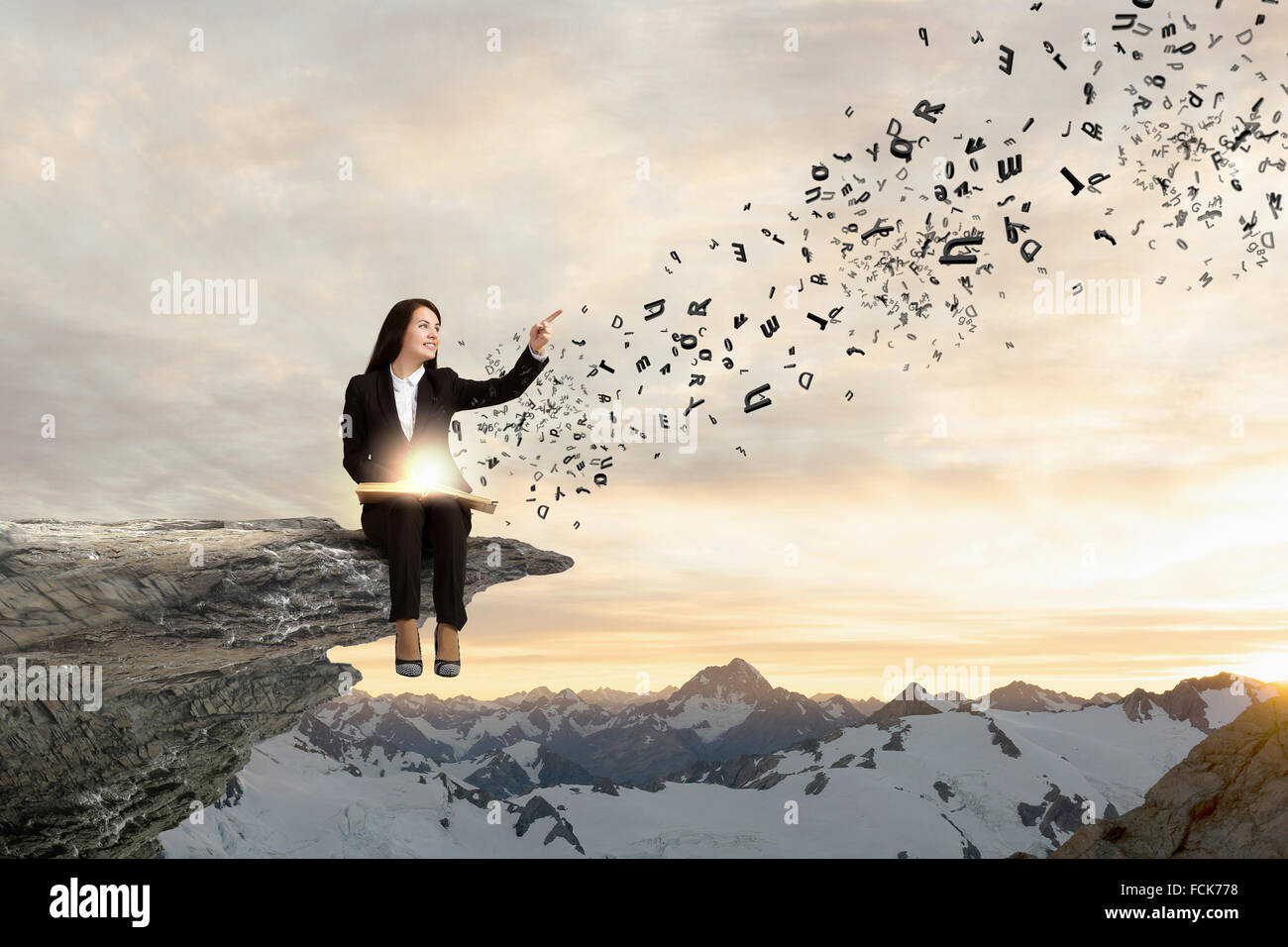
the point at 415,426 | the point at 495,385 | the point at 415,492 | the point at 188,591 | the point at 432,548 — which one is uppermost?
the point at 495,385

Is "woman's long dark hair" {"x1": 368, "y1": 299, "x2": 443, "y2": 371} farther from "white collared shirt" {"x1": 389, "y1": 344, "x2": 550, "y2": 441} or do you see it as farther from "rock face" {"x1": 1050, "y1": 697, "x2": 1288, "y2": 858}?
"rock face" {"x1": 1050, "y1": 697, "x2": 1288, "y2": 858}

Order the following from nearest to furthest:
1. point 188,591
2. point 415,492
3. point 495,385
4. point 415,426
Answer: point 415,492, point 415,426, point 495,385, point 188,591

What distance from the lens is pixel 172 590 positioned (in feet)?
47.4

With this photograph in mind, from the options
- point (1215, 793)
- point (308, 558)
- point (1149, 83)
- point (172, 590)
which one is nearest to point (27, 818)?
point (172, 590)

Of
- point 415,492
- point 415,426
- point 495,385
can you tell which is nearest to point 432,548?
point 415,492

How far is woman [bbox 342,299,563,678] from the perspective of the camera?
10.7m

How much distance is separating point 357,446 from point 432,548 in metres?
1.51

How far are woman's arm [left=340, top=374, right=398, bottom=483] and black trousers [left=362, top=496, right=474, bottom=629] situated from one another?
0.37 m

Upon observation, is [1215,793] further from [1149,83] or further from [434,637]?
[434,637]

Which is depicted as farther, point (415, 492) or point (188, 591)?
point (188, 591)

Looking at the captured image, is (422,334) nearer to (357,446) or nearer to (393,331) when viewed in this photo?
(393,331)

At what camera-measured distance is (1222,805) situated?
16.0m

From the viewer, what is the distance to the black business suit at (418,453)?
10.5 m

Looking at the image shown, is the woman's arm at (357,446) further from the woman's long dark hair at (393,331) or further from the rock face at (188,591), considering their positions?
the rock face at (188,591)
